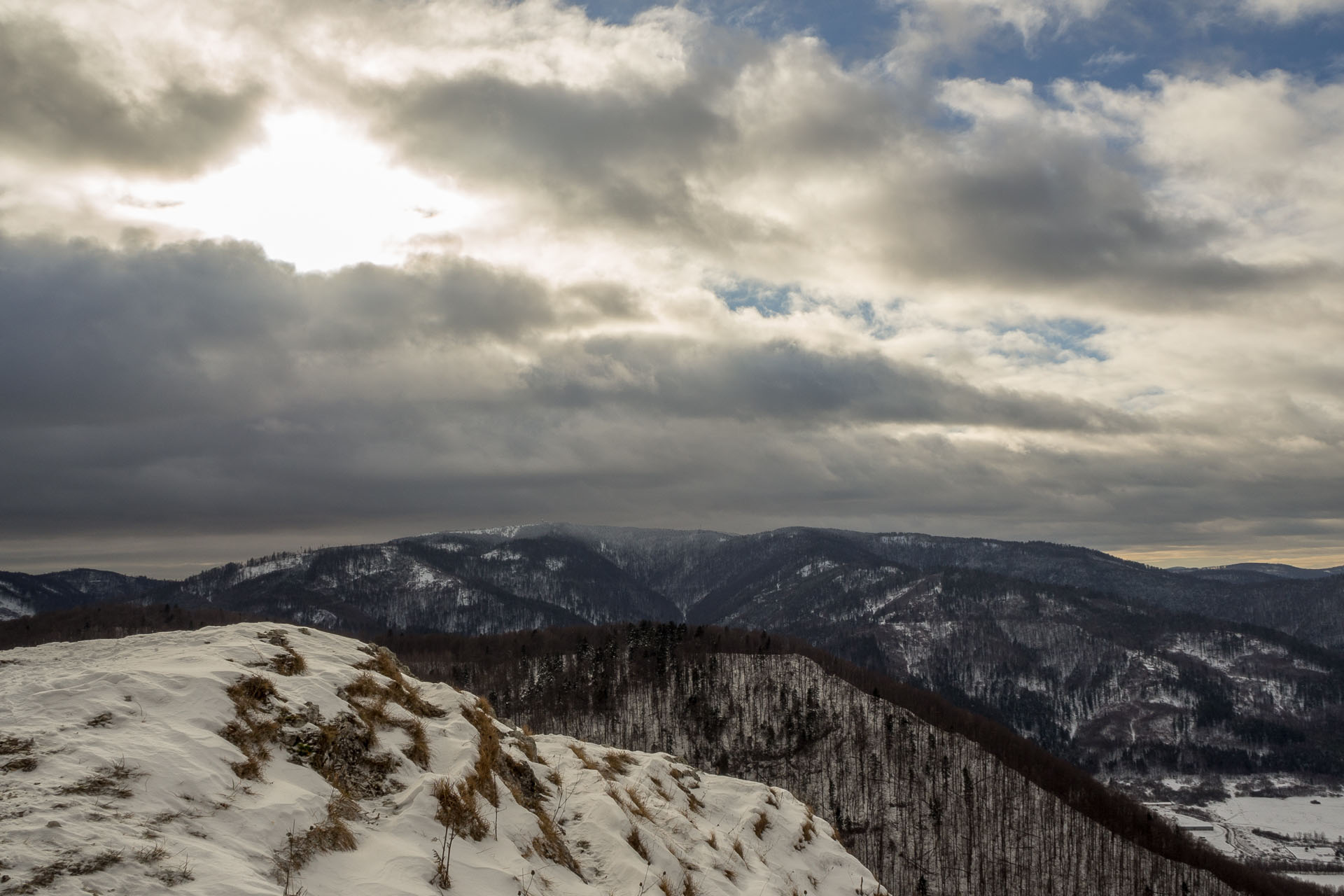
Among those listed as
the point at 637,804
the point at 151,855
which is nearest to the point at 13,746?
the point at 151,855

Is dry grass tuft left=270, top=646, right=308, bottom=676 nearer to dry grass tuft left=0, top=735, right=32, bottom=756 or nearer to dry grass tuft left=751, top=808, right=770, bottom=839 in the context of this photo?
dry grass tuft left=0, top=735, right=32, bottom=756

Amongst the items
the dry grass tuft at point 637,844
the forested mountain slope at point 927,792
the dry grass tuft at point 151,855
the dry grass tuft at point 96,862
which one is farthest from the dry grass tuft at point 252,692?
the forested mountain slope at point 927,792

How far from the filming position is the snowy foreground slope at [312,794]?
1243 centimetres

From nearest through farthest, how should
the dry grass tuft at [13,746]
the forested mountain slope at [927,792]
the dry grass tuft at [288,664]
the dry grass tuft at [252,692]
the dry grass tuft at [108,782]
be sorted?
1. the dry grass tuft at [108,782]
2. the dry grass tuft at [13,746]
3. the dry grass tuft at [252,692]
4. the dry grass tuft at [288,664]
5. the forested mountain slope at [927,792]

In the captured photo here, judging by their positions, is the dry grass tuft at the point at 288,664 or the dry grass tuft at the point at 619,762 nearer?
the dry grass tuft at the point at 288,664

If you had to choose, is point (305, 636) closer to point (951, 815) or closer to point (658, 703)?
point (951, 815)

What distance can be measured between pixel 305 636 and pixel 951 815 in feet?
535

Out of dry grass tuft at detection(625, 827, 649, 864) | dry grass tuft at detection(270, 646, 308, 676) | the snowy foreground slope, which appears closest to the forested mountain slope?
the snowy foreground slope

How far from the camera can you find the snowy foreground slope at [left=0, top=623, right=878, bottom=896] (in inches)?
489

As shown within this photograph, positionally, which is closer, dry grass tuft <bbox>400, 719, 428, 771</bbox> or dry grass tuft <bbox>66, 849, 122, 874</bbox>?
dry grass tuft <bbox>66, 849, 122, 874</bbox>

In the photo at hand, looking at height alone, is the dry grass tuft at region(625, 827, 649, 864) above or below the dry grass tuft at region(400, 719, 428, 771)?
below

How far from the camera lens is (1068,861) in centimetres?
15088

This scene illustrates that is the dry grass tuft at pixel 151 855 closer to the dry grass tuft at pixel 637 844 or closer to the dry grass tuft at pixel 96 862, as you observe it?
the dry grass tuft at pixel 96 862

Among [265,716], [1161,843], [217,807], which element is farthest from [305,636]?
[1161,843]
